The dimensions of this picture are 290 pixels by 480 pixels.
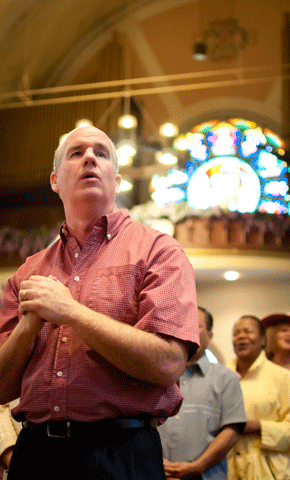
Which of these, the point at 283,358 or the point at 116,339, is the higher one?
the point at 283,358

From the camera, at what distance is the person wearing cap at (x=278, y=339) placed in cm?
454

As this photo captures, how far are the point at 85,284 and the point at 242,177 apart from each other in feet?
28.2

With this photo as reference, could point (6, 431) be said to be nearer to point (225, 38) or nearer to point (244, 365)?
point (244, 365)

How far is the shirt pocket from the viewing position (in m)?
1.49

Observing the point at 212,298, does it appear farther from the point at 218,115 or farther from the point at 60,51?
the point at 60,51

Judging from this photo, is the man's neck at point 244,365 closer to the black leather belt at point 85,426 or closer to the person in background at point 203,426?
the person in background at point 203,426

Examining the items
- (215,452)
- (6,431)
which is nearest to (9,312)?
(6,431)

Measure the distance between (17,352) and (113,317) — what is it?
0.92 feet

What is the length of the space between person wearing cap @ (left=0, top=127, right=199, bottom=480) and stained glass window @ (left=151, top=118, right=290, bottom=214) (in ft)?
26.6

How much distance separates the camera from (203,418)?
2.92 m

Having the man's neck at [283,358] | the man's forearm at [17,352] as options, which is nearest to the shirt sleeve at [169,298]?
the man's forearm at [17,352]

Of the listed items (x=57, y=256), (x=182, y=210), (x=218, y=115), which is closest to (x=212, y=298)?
(x=182, y=210)

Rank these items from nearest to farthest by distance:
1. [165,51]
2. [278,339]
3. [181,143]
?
[278,339] < [181,143] < [165,51]

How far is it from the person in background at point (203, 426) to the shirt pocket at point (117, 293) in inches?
61.3
